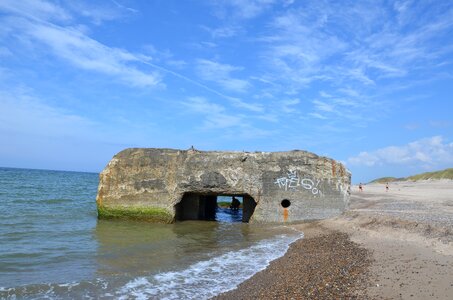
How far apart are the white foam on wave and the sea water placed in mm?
15

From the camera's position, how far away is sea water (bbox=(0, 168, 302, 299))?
6.59 meters

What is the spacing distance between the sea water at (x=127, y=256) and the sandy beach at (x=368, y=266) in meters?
0.65

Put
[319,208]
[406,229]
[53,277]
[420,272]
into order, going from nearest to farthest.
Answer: [420,272]
[53,277]
[406,229]
[319,208]

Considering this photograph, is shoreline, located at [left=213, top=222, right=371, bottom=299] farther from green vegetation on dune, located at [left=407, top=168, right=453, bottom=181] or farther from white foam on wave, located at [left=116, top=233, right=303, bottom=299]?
green vegetation on dune, located at [left=407, top=168, right=453, bottom=181]

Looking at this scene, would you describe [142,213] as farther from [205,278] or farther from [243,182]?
[205,278]

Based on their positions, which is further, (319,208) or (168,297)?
(319,208)

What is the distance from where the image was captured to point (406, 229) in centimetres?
980

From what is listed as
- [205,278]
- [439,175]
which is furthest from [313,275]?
[439,175]

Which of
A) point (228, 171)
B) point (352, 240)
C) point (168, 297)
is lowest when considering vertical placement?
point (168, 297)

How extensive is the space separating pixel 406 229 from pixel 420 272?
3.96 meters

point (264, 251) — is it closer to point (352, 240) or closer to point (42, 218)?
point (352, 240)

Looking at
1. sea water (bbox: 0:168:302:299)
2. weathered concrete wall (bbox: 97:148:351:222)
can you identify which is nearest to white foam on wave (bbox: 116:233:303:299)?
sea water (bbox: 0:168:302:299)

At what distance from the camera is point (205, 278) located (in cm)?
734

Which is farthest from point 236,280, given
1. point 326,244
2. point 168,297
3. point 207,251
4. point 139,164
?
point 139,164
